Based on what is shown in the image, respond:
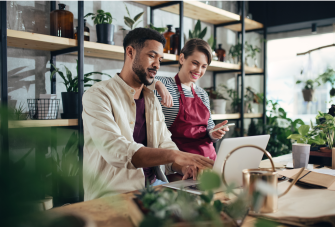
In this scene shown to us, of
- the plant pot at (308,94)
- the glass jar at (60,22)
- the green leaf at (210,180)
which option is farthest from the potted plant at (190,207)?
the plant pot at (308,94)

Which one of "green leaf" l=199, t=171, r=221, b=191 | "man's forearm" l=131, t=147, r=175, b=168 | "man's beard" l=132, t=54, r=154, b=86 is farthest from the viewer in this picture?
"man's beard" l=132, t=54, r=154, b=86

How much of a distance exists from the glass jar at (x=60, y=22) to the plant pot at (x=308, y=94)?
3.10 meters

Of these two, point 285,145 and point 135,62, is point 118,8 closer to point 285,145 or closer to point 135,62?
point 135,62

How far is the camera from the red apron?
200 cm

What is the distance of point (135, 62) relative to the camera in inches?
61.6

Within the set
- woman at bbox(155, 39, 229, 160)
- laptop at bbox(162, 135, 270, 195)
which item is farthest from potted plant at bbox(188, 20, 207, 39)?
laptop at bbox(162, 135, 270, 195)

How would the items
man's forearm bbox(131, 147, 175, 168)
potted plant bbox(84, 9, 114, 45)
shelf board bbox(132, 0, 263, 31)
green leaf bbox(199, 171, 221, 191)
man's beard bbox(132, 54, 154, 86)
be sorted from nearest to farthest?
green leaf bbox(199, 171, 221, 191) < man's forearm bbox(131, 147, 175, 168) < man's beard bbox(132, 54, 154, 86) < potted plant bbox(84, 9, 114, 45) < shelf board bbox(132, 0, 263, 31)

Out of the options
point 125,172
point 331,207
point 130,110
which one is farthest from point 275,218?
point 130,110

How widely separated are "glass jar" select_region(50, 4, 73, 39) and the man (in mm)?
575

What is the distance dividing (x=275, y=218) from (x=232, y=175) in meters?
0.26

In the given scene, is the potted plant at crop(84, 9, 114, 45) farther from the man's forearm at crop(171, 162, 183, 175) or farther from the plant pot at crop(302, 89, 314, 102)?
the plant pot at crop(302, 89, 314, 102)

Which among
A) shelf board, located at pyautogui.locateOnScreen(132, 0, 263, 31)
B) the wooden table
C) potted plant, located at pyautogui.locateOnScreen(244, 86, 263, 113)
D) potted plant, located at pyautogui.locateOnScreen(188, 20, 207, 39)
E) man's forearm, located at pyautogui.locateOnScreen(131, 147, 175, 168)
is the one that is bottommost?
the wooden table

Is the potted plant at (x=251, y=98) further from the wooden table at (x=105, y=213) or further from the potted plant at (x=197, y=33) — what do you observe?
the wooden table at (x=105, y=213)

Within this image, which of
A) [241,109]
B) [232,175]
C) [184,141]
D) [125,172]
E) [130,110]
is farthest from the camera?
[241,109]
